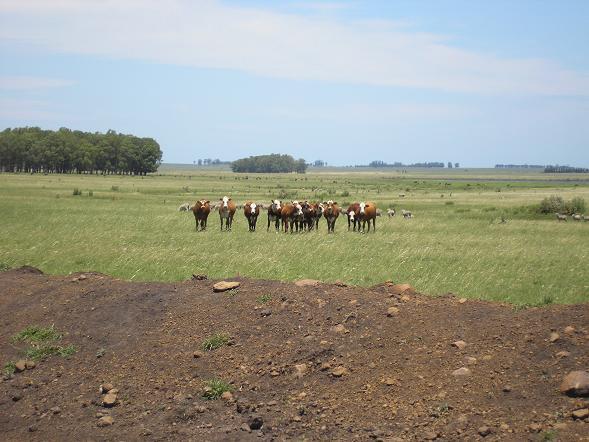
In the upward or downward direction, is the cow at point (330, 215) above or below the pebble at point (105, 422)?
above

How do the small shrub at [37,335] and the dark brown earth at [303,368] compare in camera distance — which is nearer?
the dark brown earth at [303,368]

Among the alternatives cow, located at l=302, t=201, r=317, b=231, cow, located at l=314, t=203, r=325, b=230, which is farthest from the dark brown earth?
cow, located at l=314, t=203, r=325, b=230

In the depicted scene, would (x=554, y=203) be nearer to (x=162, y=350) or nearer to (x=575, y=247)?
(x=575, y=247)

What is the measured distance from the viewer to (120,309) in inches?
473

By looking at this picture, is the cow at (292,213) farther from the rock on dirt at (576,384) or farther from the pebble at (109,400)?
the rock on dirt at (576,384)

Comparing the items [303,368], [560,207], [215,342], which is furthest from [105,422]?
[560,207]

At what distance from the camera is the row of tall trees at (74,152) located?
127312 mm

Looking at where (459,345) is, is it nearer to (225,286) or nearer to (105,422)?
(225,286)

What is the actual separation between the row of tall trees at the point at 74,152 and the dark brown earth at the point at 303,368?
12226cm

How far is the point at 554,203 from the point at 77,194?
38.6 m

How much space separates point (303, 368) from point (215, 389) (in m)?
1.25

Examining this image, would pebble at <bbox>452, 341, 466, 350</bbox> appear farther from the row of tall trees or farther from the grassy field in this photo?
the row of tall trees

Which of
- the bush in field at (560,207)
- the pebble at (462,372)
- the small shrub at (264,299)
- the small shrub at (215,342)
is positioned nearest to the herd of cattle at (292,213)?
the bush in field at (560,207)

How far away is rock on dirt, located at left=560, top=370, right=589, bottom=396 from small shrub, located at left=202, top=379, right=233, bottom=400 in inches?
170
